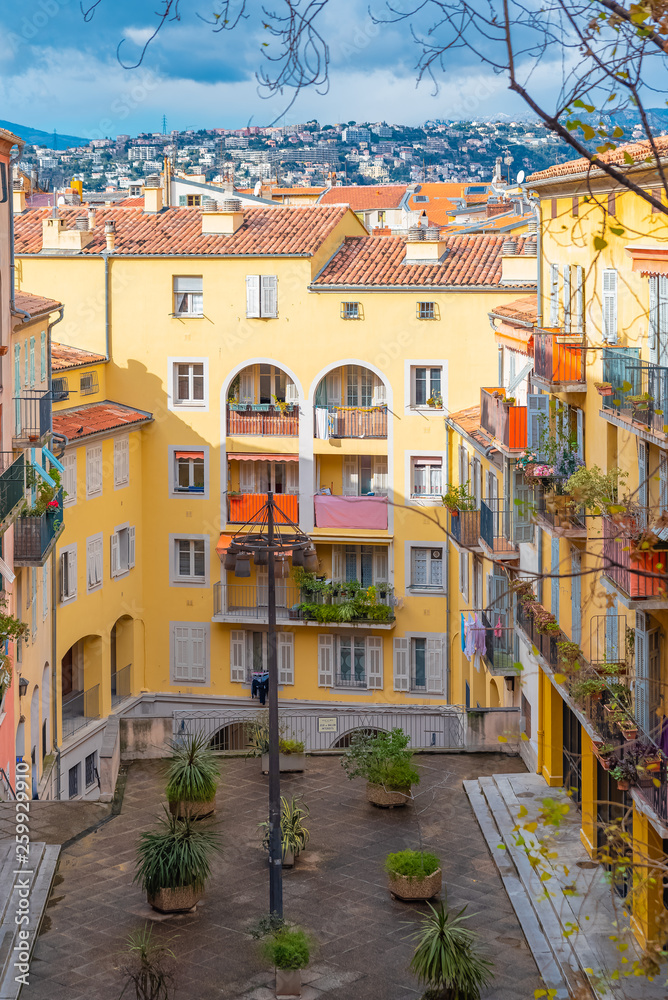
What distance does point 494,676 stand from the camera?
33688 mm

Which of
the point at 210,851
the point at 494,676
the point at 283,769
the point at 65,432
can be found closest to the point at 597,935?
the point at 210,851

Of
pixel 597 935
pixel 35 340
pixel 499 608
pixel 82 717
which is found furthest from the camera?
pixel 82 717

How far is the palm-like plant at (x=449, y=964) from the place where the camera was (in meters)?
17.4

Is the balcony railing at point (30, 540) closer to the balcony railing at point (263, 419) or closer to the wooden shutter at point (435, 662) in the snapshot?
the balcony railing at point (263, 419)

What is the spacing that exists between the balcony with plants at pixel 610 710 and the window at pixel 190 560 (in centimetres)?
1872

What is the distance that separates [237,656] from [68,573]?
797cm

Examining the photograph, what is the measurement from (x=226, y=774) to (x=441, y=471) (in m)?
15.2

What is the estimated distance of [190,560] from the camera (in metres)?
43.5

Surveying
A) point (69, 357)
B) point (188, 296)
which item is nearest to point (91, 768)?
point (69, 357)

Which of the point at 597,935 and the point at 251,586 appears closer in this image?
the point at 597,935

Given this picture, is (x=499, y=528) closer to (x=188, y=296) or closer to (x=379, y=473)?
(x=379, y=473)

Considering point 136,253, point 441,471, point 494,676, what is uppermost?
point 136,253

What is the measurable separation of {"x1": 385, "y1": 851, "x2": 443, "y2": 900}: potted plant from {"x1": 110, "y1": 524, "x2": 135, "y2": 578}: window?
20880mm

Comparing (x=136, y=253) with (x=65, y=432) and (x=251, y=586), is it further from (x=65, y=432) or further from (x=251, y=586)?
(x=251, y=586)
